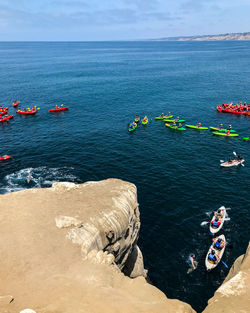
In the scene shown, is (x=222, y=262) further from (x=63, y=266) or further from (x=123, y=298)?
(x=63, y=266)

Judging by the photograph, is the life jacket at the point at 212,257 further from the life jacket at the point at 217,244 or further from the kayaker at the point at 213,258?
the life jacket at the point at 217,244

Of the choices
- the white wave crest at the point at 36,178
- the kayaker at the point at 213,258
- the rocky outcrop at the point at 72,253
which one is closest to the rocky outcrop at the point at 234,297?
the rocky outcrop at the point at 72,253

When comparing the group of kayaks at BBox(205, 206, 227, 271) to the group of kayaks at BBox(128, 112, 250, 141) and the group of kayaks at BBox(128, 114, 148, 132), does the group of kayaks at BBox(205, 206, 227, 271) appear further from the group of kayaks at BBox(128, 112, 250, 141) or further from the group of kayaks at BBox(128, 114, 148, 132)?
the group of kayaks at BBox(128, 114, 148, 132)

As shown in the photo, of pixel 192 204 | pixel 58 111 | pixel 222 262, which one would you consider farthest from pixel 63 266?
pixel 58 111

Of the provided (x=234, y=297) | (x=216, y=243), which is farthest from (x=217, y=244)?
(x=234, y=297)

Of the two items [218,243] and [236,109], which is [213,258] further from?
[236,109]

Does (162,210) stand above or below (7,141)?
below

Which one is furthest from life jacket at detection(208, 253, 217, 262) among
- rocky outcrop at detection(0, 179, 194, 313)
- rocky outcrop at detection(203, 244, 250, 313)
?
rocky outcrop at detection(203, 244, 250, 313)

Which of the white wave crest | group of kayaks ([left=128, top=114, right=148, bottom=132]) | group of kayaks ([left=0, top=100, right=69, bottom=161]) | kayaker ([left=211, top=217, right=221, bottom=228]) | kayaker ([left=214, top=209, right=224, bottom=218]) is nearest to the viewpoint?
kayaker ([left=211, top=217, right=221, bottom=228])
